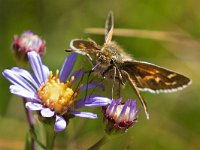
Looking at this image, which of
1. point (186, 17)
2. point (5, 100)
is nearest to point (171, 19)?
point (186, 17)

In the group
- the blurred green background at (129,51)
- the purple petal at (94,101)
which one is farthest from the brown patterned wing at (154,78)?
the blurred green background at (129,51)

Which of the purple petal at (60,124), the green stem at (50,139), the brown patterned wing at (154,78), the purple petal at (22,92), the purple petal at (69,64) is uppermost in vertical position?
the purple petal at (69,64)

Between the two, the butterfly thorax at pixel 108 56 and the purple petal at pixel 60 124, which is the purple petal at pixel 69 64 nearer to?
the butterfly thorax at pixel 108 56

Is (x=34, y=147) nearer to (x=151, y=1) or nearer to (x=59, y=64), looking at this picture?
(x=59, y=64)

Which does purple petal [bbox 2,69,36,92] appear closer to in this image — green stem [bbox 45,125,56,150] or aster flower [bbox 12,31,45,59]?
green stem [bbox 45,125,56,150]

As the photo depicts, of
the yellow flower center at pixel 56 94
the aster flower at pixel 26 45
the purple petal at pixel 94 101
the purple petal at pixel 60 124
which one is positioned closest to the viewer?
the purple petal at pixel 60 124

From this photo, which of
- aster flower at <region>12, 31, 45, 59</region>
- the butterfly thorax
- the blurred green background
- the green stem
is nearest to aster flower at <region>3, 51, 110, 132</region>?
the green stem

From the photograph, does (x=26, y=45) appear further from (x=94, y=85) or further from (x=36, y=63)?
(x=94, y=85)
